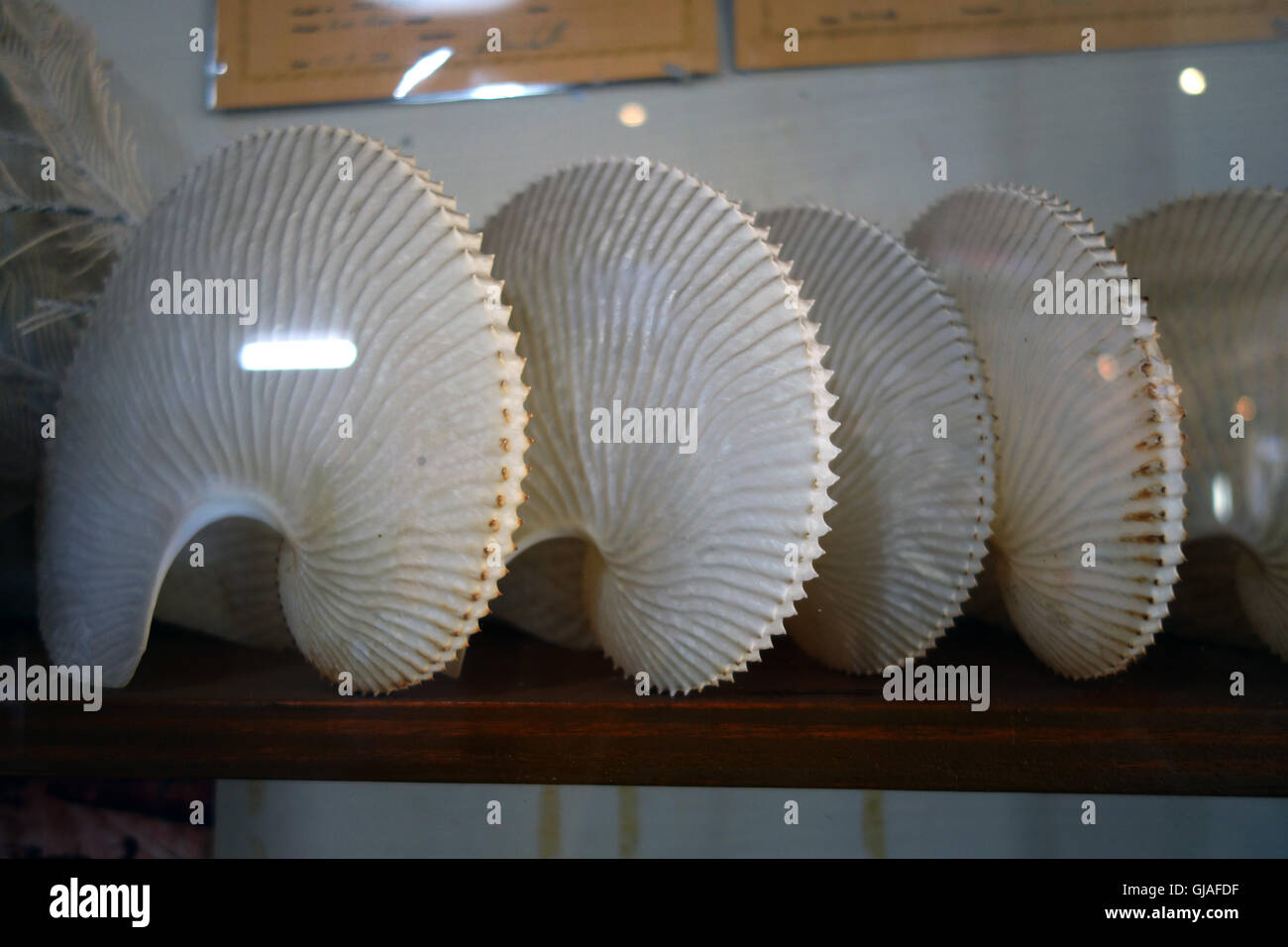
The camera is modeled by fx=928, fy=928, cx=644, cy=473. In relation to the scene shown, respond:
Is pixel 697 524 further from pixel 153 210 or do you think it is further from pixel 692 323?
pixel 153 210

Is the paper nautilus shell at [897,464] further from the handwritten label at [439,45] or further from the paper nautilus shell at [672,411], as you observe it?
the handwritten label at [439,45]

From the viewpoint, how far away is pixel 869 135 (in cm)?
58

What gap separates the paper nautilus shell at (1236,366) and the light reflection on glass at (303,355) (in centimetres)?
47

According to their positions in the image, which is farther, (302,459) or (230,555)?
(230,555)

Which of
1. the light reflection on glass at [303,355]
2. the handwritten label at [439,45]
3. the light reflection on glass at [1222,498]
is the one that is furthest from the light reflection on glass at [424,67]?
the light reflection on glass at [1222,498]

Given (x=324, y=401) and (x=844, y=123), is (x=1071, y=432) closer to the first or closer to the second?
(x=844, y=123)

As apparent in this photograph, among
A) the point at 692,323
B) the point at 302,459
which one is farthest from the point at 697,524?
the point at 302,459

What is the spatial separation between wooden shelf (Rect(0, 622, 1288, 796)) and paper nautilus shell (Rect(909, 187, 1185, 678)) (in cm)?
5

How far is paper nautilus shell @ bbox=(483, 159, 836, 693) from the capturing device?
490 mm

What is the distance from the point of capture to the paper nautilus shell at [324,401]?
1.55 feet

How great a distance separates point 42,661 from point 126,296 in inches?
8.5

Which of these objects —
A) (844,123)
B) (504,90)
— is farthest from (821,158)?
(504,90)

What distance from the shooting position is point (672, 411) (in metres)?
0.50

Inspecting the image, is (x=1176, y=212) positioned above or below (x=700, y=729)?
above
